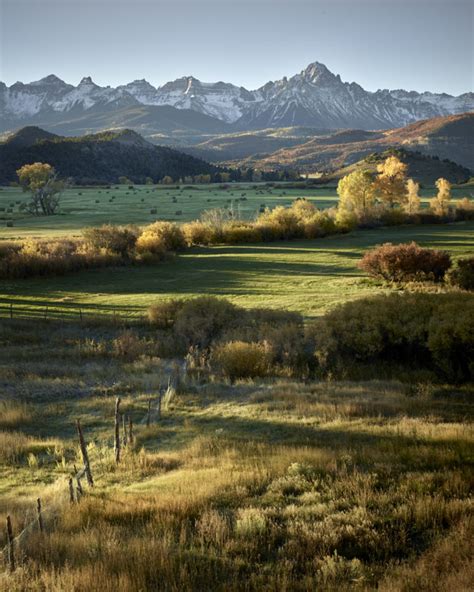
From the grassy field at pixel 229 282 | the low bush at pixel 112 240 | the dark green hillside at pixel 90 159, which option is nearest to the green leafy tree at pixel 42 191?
the low bush at pixel 112 240

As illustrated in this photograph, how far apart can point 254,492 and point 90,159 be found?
175 metres

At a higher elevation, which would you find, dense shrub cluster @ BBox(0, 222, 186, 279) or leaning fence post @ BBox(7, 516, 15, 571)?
dense shrub cluster @ BBox(0, 222, 186, 279)

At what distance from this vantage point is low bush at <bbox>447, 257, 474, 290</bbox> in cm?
2977

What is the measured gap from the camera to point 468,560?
5965 mm

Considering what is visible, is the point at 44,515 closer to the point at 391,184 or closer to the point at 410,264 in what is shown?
the point at 410,264

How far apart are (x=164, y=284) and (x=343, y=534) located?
29.0 m

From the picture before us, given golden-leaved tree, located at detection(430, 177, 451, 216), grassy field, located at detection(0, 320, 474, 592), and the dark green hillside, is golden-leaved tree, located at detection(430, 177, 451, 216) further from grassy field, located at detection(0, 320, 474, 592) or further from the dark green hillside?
the dark green hillside

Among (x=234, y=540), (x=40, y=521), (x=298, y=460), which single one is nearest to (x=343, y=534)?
(x=234, y=540)

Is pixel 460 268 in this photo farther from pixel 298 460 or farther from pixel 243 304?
pixel 298 460

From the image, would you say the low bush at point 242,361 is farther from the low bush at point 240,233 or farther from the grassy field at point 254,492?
the low bush at point 240,233

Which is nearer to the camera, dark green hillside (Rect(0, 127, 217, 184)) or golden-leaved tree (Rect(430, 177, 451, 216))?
golden-leaved tree (Rect(430, 177, 451, 216))

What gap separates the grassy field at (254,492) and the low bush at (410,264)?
17.9 m

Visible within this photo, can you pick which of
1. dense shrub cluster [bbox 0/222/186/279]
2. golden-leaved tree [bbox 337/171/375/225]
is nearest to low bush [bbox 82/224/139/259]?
dense shrub cluster [bbox 0/222/186/279]

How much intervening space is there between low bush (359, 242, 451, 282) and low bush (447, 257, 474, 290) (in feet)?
5.30
